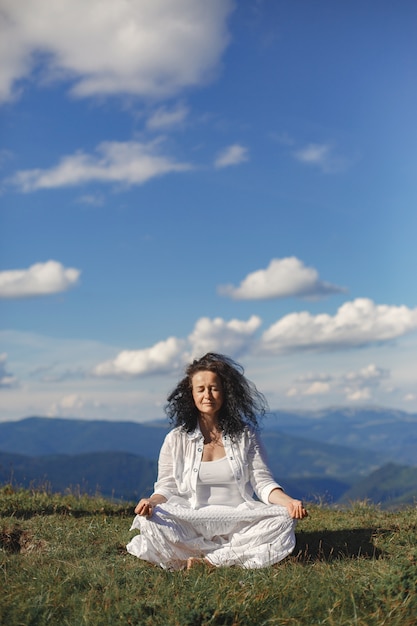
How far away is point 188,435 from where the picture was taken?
9.05m

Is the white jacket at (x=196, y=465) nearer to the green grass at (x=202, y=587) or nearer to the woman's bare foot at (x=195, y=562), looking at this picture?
the woman's bare foot at (x=195, y=562)

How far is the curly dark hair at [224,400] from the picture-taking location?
905 cm

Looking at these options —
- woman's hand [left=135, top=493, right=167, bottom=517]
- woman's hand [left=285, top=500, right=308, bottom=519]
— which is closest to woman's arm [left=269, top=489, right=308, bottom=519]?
woman's hand [left=285, top=500, right=308, bottom=519]

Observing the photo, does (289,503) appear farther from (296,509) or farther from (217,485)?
(217,485)

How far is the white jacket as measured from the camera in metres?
8.73

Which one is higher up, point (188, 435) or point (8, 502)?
point (188, 435)

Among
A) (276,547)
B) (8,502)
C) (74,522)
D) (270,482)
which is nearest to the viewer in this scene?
(276,547)

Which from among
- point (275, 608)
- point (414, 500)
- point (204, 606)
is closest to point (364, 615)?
Answer: point (275, 608)

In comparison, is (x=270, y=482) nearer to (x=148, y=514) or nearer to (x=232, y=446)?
(x=232, y=446)

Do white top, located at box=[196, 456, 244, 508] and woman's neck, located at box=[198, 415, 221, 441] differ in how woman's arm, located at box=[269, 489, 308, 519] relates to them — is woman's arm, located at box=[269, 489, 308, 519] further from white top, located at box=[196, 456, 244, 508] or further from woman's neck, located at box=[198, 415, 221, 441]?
woman's neck, located at box=[198, 415, 221, 441]

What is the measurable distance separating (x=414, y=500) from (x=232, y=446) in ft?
19.7

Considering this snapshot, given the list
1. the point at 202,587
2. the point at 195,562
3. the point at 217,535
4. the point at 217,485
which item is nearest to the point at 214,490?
the point at 217,485

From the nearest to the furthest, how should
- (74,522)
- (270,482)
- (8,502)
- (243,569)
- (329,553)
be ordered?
(243,569)
(270,482)
(329,553)
(74,522)
(8,502)

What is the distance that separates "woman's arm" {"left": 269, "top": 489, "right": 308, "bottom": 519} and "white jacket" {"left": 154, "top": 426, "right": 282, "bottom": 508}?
10cm
